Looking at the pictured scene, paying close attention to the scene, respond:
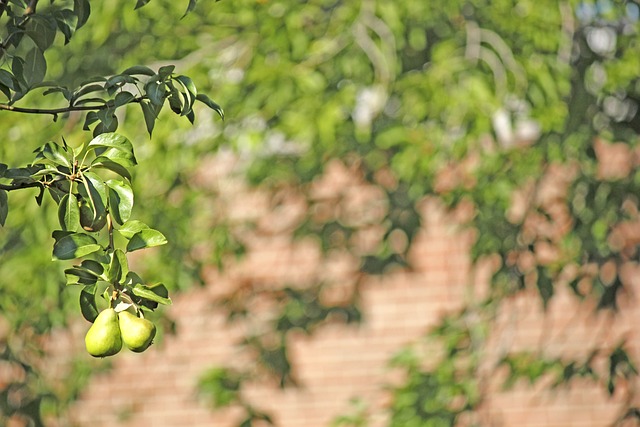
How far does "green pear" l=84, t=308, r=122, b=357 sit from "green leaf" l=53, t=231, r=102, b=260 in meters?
0.08

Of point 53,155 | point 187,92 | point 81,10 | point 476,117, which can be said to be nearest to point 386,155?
point 476,117

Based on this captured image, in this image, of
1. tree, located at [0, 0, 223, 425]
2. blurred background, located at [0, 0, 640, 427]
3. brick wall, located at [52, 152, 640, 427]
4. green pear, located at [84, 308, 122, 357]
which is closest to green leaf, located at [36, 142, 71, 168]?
tree, located at [0, 0, 223, 425]

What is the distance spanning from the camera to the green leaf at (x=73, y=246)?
1.48 metres

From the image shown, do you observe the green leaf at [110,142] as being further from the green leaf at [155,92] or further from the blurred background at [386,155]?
the blurred background at [386,155]

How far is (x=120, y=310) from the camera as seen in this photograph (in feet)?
5.05

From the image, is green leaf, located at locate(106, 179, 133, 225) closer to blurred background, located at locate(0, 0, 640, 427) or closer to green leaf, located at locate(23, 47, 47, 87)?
green leaf, located at locate(23, 47, 47, 87)

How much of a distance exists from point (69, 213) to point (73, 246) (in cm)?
5

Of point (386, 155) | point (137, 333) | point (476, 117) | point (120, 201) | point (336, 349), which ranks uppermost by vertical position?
point (120, 201)

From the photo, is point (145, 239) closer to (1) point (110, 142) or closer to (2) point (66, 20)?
(1) point (110, 142)

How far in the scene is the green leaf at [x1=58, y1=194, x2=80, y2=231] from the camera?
1.51 metres

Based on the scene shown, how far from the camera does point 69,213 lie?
1.51 meters

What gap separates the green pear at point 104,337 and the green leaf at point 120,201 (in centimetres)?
12

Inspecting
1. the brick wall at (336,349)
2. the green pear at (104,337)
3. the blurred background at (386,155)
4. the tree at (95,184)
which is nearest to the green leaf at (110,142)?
the tree at (95,184)

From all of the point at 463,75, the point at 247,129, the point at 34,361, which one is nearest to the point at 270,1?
the point at 247,129
